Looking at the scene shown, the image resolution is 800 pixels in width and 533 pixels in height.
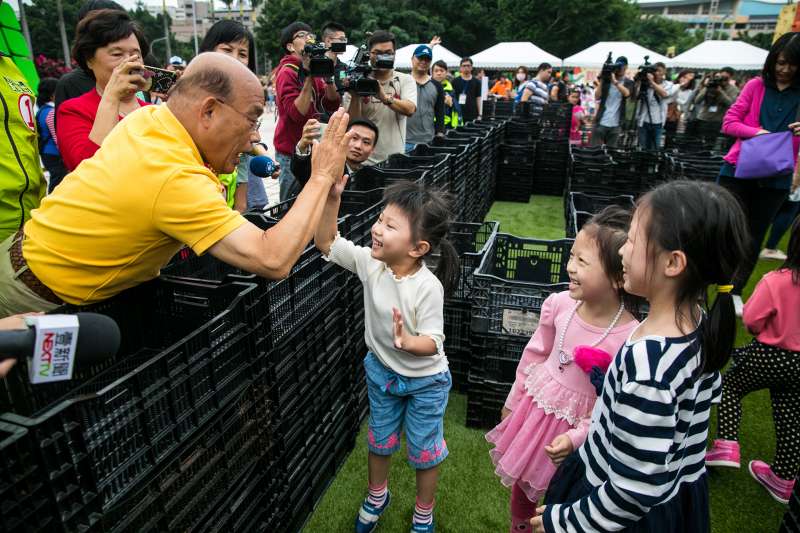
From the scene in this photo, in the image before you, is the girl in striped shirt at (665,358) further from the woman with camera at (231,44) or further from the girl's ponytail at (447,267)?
the woman with camera at (231,44)

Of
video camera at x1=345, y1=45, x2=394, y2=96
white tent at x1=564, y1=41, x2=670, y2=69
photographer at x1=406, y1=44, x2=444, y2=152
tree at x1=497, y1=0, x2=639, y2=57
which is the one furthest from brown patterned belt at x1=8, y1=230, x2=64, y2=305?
tree at x1=497, y1=0, x2=639, y2=57

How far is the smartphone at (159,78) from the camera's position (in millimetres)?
2568

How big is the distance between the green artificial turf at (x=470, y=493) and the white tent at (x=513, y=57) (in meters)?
19.2

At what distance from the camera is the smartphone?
2.57 meters

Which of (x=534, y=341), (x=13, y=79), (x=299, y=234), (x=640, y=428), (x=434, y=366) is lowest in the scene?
(x=434, y=366)

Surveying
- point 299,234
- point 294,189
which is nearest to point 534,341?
point 299,234

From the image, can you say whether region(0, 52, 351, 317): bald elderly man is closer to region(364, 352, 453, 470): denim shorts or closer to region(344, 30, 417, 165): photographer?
region(364, 352, 453, 470): denim shorts

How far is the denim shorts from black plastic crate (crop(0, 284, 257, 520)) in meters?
0.64

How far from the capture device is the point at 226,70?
1.66 metres

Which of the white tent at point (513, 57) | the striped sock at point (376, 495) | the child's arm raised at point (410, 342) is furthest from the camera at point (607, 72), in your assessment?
the white tent at point (513, 57)

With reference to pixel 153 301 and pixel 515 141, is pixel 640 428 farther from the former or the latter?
pixel 515 141

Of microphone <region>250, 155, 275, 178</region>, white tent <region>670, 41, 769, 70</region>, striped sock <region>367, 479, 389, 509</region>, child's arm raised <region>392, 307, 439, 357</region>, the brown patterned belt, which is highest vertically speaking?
white tent <region>670, 41, 769, 70</region>

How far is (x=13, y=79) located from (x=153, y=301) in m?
1.26

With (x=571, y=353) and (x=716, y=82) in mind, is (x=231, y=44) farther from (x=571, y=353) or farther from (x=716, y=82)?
(x=716, y=82)
